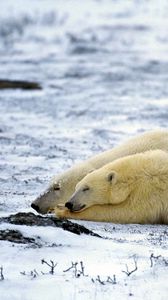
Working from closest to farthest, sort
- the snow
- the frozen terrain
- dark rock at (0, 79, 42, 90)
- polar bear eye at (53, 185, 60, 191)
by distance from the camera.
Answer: the snow, the frozen terrain, polar bear eye at (53, 185, 60, 191), dark rock at (0, 79, 42, 90)

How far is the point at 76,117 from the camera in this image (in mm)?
14023

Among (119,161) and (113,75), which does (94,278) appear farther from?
(113,75)

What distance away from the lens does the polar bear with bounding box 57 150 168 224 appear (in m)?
6.31

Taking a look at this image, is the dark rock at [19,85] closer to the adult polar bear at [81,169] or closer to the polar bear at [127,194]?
the adult polar bear at [81,169]

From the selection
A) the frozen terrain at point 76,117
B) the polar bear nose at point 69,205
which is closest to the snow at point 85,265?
the frozen terrain at point 76,117

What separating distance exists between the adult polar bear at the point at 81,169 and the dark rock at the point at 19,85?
10.2 meters

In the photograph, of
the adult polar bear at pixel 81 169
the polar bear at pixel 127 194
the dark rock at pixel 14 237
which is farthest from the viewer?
the adult polar bear at pixel 81 169

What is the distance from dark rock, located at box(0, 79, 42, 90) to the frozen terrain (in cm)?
27

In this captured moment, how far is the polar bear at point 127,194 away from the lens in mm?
6306

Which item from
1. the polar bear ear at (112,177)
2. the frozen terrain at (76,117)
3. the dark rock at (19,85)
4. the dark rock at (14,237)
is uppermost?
the polar bear ear at (112,177)

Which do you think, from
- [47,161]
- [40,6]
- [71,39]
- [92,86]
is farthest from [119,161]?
[40,6]

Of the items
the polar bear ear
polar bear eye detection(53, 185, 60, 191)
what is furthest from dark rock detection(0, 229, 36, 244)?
polar bear eye detection(53, 185, 60, 191)

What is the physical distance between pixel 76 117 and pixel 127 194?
7.76 meters

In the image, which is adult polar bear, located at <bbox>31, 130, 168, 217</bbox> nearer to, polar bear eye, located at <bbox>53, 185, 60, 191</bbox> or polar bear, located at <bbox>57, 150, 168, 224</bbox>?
polar bear eye, located at <bbox>53, 185, 60, 191</bbox>
